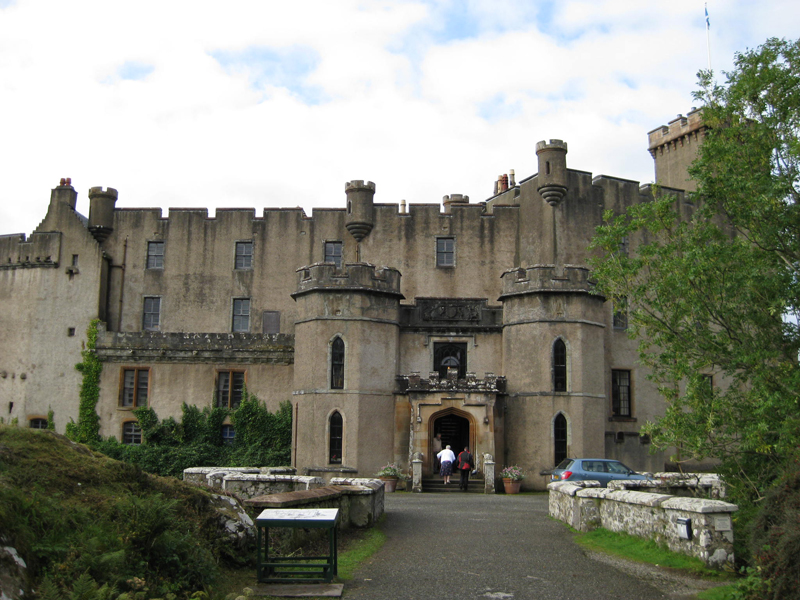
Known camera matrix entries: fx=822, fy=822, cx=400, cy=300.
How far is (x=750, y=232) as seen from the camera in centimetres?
1527

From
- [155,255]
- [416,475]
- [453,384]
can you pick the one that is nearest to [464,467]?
[416,475]

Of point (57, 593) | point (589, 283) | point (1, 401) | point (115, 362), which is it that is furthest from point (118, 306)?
point (57, 593)

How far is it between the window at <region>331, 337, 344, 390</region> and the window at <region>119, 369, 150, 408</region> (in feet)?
30.1

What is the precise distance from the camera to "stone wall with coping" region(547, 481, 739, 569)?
Answer: 11.4 m

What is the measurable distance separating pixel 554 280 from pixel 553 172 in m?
6.09

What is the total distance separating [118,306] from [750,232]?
90.4 feet

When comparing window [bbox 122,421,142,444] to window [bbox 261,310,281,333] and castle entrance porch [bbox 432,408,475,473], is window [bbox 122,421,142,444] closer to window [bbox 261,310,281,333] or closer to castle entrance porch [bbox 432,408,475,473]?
window [bbox 261,310,281,333]

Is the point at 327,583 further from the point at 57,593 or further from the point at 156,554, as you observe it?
the point at 57,593

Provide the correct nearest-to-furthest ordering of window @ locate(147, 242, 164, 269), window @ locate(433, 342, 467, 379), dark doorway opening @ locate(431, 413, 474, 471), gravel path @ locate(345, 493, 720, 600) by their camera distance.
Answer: gravel path @ locate(345, 493, 720, 600) < dark doorway opening @ locate(431, 413, 474, 471) < window @ locate(433, 342, 467, 379) < window @ locate(147, 242, 164, 269)

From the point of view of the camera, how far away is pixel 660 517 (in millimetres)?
12641

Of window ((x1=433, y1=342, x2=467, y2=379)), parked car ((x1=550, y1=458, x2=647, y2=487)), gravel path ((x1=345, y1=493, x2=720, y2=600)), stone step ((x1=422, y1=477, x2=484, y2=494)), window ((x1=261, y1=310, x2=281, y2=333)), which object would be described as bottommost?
gravel path ((x1=345, y1=493, x2=720, y2=600))

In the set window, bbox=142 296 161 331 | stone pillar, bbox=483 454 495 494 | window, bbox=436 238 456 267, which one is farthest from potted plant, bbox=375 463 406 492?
window, bbox=142 296 161 331

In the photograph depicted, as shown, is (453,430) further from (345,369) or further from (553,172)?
(553,172)

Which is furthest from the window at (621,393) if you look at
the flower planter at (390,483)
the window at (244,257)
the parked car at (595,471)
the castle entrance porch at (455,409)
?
the window at (244,257)
